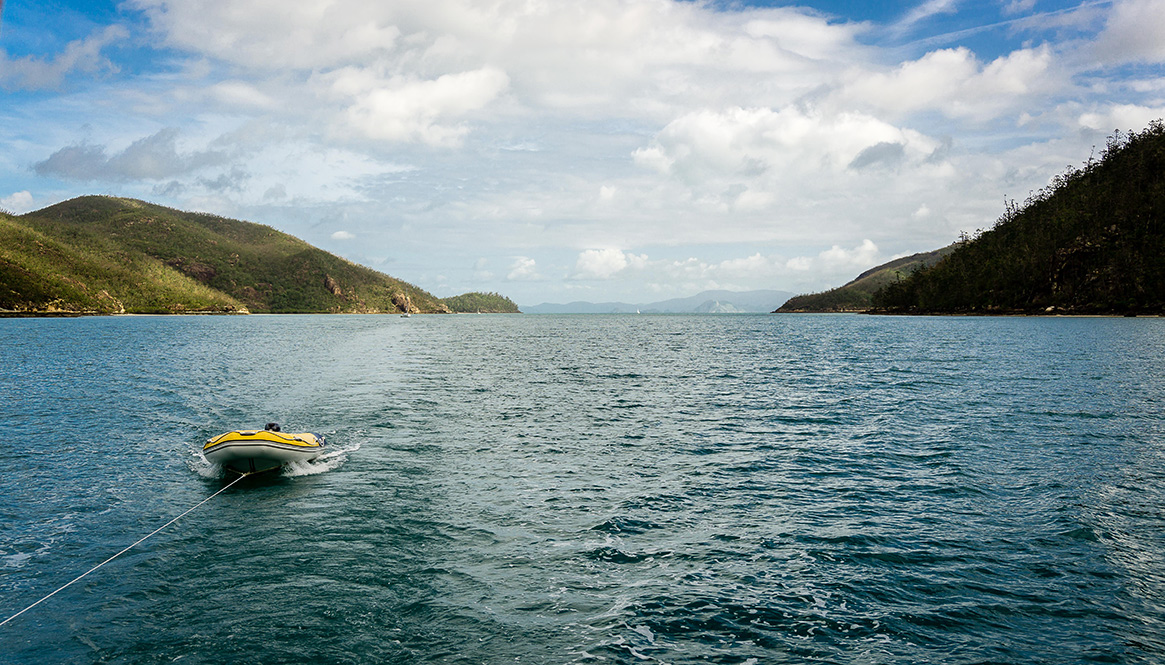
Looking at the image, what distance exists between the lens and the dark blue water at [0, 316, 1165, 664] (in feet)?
40.4

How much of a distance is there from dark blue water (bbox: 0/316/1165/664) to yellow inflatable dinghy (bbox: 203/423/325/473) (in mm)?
1284

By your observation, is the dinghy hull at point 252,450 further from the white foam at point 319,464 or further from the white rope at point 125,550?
the white rope at point 125,550

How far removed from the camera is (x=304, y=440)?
1001 inches

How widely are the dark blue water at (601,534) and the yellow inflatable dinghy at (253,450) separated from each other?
128 centimetres

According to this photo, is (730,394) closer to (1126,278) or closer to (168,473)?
(168,473)

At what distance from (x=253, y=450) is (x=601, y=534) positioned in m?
15.0

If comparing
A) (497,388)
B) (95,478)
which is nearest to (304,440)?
(95,478)

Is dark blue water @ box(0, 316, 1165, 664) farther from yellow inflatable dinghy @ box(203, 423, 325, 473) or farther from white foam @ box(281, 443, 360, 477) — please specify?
yellow inflatable dinghy @ box(203, 423, 325, 473)

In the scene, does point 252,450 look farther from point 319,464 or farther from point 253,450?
point 319,464

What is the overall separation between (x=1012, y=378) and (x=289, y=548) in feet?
194

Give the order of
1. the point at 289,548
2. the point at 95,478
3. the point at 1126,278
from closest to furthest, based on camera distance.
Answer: the point at 289,548
the point at 95,478
the point at 1126,278

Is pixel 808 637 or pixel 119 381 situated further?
pixel 119 381

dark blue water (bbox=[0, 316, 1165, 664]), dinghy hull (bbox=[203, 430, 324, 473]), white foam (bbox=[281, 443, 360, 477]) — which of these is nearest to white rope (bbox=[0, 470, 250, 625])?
dark blue water (bbox=[0, 316, 1165, 664])

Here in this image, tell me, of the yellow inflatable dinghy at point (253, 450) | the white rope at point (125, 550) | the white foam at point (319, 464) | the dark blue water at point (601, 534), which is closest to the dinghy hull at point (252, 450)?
the yellow inflatable dinghy at point (253, 450)
